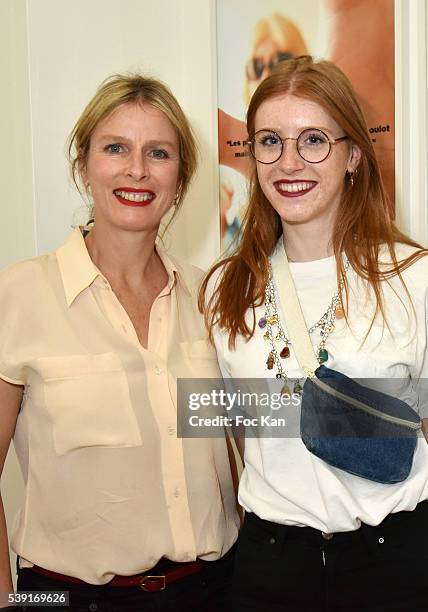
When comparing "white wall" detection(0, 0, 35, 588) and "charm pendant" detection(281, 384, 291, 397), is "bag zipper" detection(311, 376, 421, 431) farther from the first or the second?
"white wall" detection(0, 0, 35, 588)

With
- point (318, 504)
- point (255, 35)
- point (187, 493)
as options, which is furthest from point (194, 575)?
point (255, 35)

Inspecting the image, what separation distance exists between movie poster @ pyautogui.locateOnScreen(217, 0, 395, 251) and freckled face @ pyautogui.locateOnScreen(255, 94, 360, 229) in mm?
664

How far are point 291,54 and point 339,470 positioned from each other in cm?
149

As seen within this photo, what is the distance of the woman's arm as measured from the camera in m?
1.81

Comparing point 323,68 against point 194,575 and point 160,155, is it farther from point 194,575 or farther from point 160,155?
point 194,575

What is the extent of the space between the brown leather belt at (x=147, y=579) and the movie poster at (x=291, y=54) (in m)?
1.05

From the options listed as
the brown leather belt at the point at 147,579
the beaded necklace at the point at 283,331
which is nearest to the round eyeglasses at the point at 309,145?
the beaded necklace at the point at 283,331

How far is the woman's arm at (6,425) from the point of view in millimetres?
A: 1809

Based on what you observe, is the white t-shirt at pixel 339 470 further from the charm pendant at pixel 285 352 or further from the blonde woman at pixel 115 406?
the blonde woman at pixel 115 406

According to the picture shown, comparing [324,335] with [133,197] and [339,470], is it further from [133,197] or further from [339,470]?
[133,197]

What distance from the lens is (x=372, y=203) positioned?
1.79 m

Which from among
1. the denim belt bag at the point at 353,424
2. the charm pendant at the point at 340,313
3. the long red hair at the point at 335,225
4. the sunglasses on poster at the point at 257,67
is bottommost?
the denim belt bag at the point at 353,424

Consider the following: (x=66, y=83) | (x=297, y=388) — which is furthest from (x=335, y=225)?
(x=66, y=83)

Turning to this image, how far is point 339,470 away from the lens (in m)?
1.62
